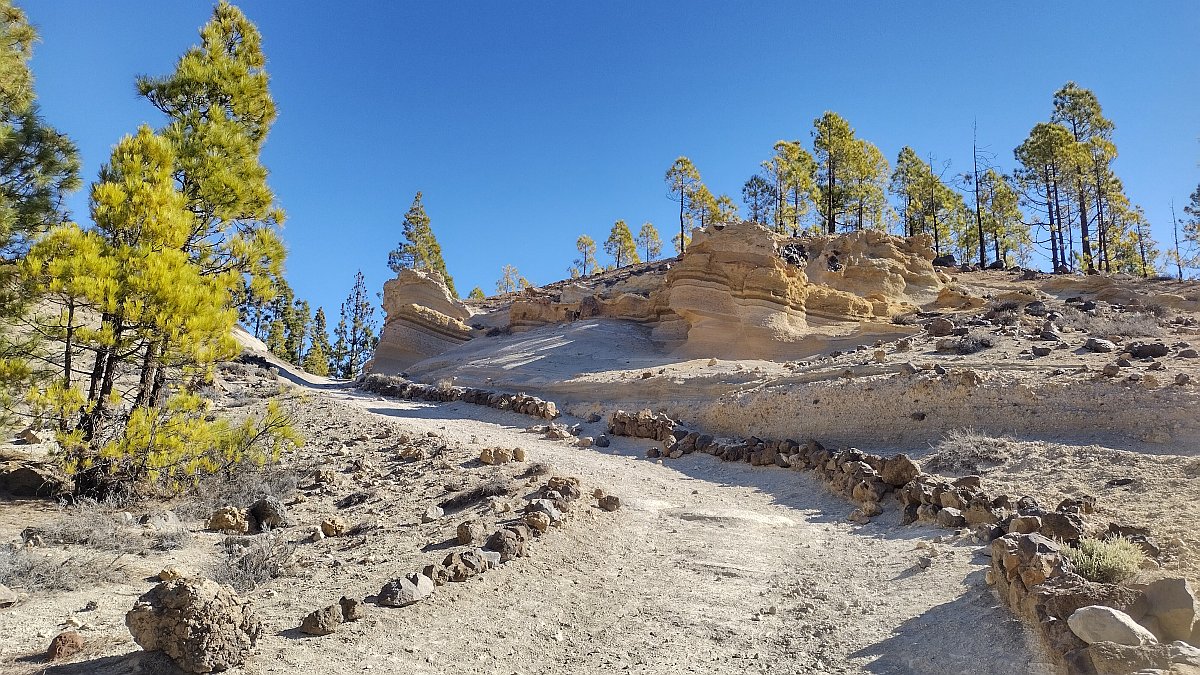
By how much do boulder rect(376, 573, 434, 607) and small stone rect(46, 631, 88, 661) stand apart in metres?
1.87

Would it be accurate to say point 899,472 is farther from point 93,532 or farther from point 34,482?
point 34,482

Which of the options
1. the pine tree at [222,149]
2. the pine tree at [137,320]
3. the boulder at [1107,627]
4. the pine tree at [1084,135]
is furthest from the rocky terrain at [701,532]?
the pine tree at [1084,135]

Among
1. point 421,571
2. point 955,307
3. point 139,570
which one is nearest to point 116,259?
point 139,570

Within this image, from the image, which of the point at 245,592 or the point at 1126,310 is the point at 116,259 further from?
the point at 1126,310

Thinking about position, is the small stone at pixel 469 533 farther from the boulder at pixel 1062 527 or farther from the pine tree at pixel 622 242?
the pine tree at pixel 622 242

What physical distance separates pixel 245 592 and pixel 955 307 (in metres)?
24.5

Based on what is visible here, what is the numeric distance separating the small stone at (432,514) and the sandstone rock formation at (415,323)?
2314 centimetres

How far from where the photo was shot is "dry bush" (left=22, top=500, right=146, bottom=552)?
644 centimetres

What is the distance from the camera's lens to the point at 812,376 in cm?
1396

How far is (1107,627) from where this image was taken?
3.40 metres

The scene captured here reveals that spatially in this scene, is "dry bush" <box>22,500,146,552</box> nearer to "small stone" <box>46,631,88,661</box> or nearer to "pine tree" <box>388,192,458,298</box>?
"small stone" <box>46,631,88,661</box>

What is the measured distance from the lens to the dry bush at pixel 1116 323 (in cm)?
1533

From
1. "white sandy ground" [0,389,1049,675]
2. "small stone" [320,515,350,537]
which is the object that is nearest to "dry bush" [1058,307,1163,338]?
"white sandy ground" [0,389,1049,675]

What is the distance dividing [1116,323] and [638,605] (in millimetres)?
17172
